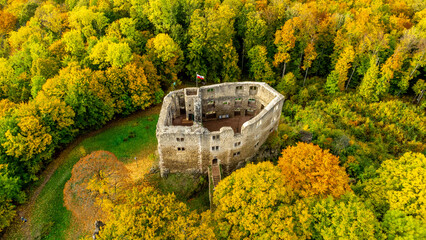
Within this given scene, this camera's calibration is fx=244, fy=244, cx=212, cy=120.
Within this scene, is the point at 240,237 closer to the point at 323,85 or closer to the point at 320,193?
the point at 320,193

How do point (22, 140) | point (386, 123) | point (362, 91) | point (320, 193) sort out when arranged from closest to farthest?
point (320, 193) → point (22, 140) → point (386, 123) → point (362, 91)

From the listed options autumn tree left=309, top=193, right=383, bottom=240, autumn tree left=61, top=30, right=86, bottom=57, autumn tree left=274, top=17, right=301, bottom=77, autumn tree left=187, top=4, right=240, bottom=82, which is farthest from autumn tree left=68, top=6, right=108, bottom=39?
autumn tree left=309, top=193, right=383, bottom=240

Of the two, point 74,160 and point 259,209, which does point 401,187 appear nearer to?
point 259,209

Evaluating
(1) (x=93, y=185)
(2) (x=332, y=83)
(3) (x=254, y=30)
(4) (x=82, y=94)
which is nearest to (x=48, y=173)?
(1) (x=93, y=185)

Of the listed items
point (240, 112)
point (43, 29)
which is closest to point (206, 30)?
point (240, 112)

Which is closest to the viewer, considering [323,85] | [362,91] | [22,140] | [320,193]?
[320,193]

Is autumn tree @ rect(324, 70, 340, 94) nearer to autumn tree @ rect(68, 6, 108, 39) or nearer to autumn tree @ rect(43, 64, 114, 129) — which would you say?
autumn tree @ rect(43, 64, 114, 129)

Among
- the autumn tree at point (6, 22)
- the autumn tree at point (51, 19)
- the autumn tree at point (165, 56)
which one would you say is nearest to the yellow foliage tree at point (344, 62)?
the autumn tree at point (165, 56)
